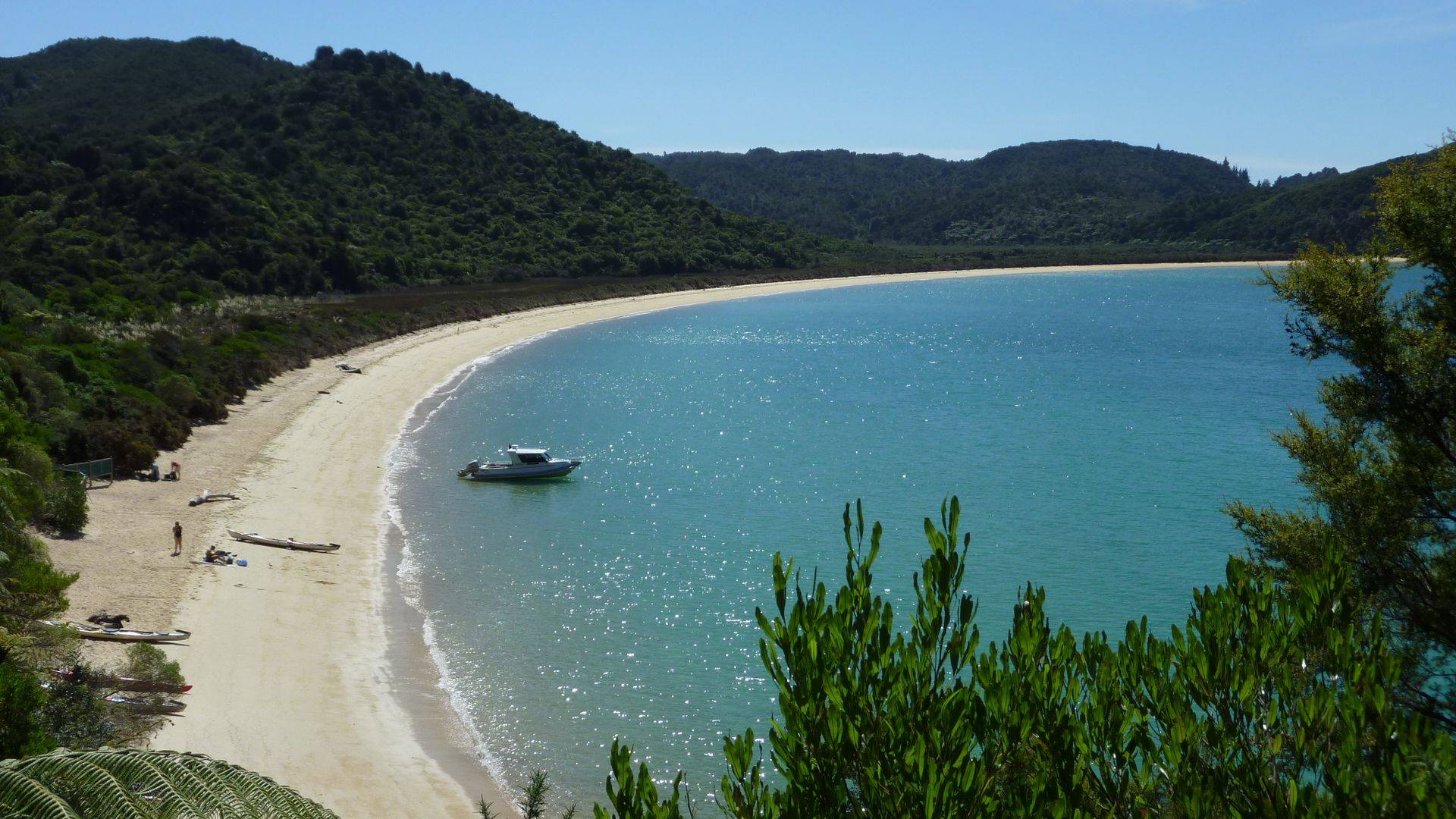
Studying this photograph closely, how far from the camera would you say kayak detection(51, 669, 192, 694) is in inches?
571

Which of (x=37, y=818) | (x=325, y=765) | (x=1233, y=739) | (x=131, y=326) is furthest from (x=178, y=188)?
(x=1233, y=739)

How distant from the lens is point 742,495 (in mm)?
32906

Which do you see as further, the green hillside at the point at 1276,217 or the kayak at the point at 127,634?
the green hillside at the point at 1276,217

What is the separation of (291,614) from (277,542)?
4.22 metres

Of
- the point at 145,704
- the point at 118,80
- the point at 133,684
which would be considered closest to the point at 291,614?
the point at 133,684

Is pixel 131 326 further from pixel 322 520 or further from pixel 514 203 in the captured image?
pixel 514 203

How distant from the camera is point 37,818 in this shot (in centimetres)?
747

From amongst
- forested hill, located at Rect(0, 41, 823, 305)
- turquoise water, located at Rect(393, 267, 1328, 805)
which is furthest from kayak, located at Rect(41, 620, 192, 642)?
forested hill, located at Rect(0, 41, 823, 305)

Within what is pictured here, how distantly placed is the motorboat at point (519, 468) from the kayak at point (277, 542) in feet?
30.2

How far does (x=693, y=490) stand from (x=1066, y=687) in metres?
27.3

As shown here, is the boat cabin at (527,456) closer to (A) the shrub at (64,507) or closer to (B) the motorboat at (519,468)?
(B) the motorboat at (519,468)

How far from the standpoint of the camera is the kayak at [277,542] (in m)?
23.5

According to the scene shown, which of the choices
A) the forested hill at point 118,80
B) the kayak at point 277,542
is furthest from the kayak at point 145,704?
the forested hill at point 118,80

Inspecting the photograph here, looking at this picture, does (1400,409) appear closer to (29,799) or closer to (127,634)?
(29,799)
